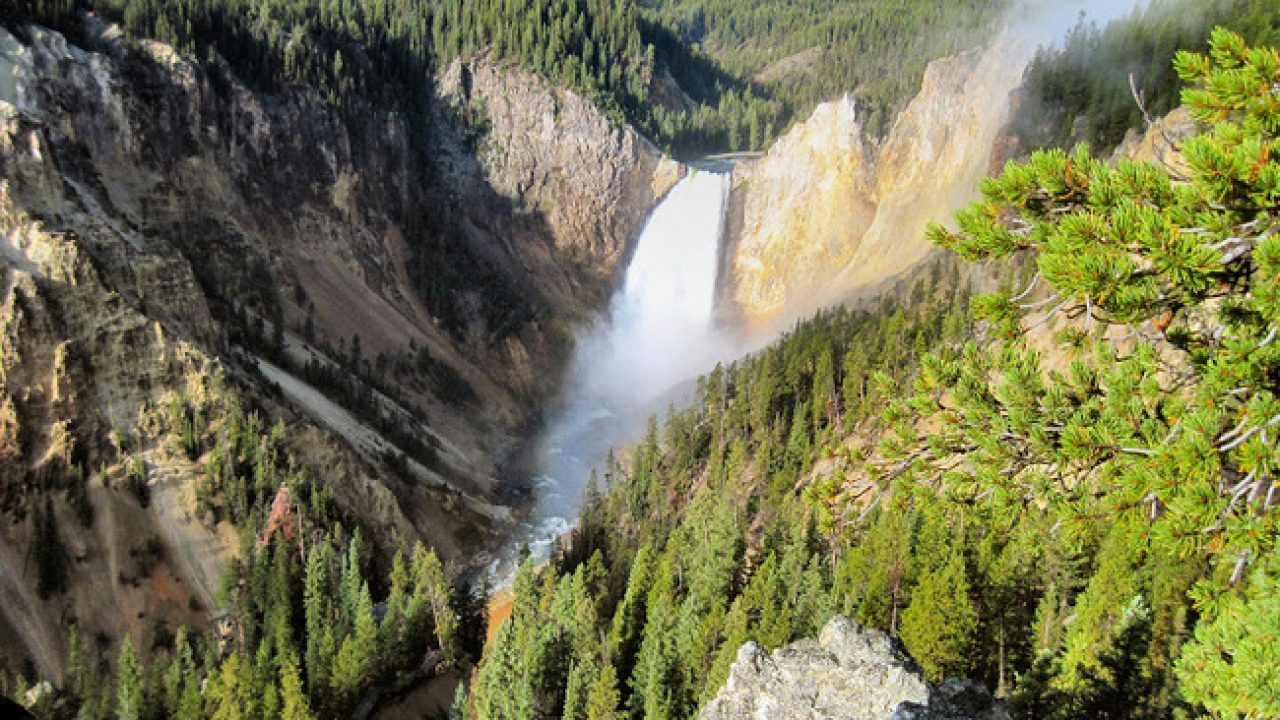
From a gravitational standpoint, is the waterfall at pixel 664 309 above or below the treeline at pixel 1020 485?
below

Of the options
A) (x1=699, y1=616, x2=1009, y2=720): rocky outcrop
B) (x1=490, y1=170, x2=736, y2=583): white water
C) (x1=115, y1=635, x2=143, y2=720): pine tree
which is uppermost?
(x1=699, y1=616, x2=1009, y2=720): rocky outcrop

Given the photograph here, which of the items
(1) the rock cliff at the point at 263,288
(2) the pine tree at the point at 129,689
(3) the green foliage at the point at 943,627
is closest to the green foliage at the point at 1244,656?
(3) the green foliage at the point at 943,627

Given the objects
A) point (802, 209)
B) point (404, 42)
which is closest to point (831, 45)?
point (802, 209)

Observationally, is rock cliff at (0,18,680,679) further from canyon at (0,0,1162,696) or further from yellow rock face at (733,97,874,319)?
yellow rock face at (733,97,874,319)

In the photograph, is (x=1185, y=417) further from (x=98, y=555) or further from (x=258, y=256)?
(x=258, y=256)

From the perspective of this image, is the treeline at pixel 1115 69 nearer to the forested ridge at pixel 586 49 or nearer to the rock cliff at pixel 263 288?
the forested ridge at pixel 586 49

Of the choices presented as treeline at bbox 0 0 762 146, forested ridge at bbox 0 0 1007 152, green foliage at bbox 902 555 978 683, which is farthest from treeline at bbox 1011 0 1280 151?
treeline at bbox 0 0 762 146
